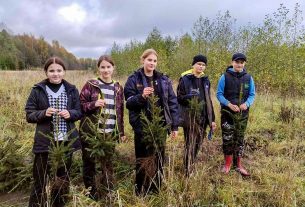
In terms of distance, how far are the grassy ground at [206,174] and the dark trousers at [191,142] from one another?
0.57ft

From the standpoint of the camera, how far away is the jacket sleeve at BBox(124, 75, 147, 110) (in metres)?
3.87

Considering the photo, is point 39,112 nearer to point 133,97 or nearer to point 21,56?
point 133,97

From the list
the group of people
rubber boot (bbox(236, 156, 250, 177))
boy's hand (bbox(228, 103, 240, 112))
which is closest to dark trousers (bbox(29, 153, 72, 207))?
the group of people

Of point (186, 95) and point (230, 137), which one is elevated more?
point (186, 95)

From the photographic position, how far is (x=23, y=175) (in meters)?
4.96

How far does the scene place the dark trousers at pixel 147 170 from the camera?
3906 millimetres

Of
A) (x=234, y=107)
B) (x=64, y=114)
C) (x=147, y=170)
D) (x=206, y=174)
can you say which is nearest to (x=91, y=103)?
(x=64, y=114)

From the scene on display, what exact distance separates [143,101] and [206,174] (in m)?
1.35

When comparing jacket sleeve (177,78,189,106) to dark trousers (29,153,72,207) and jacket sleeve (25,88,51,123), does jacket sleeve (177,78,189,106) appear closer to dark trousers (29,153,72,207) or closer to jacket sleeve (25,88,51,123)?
dark trousers (29,153,72,207)

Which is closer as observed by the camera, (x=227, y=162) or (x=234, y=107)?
(x=234, y=107)

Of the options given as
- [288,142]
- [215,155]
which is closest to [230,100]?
[215,155]

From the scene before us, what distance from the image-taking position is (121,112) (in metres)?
4.16

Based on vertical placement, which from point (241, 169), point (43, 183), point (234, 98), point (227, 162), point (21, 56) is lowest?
point (241, 169)

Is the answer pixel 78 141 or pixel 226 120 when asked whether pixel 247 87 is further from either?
pixel 78 141
